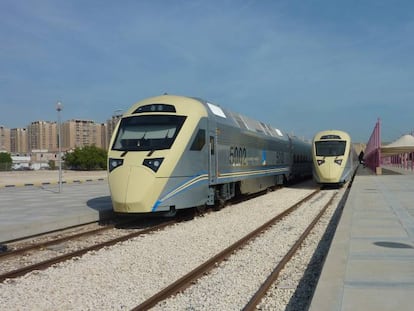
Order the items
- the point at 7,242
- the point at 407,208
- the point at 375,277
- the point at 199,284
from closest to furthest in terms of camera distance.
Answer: the point at 375,277
the point at 199,284
the point at 7,242
the point at 407,208

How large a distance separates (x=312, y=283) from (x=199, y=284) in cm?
163

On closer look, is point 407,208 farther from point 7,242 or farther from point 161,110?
point 7,242

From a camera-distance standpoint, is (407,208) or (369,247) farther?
(407,208)

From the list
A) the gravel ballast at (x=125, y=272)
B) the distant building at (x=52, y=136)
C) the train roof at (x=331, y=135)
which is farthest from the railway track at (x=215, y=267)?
the distant building at (x=52, y=136)

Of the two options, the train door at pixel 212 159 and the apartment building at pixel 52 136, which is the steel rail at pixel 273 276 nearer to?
the train door at pixel 212 159

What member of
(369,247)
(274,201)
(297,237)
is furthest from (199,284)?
(274,201)

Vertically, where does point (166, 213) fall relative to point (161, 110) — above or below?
below

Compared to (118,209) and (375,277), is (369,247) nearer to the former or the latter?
(375,277)

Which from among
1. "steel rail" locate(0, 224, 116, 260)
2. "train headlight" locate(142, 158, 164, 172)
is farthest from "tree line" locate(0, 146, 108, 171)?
"train headlight" locate(142, 158, 164, 172)

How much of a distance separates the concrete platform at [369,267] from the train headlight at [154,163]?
457cm

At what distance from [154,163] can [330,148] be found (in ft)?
53.4

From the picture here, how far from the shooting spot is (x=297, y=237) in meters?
10.8

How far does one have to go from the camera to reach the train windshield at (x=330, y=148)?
25859 mm

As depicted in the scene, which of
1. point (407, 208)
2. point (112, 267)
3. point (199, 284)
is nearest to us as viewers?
point (199, 284)
